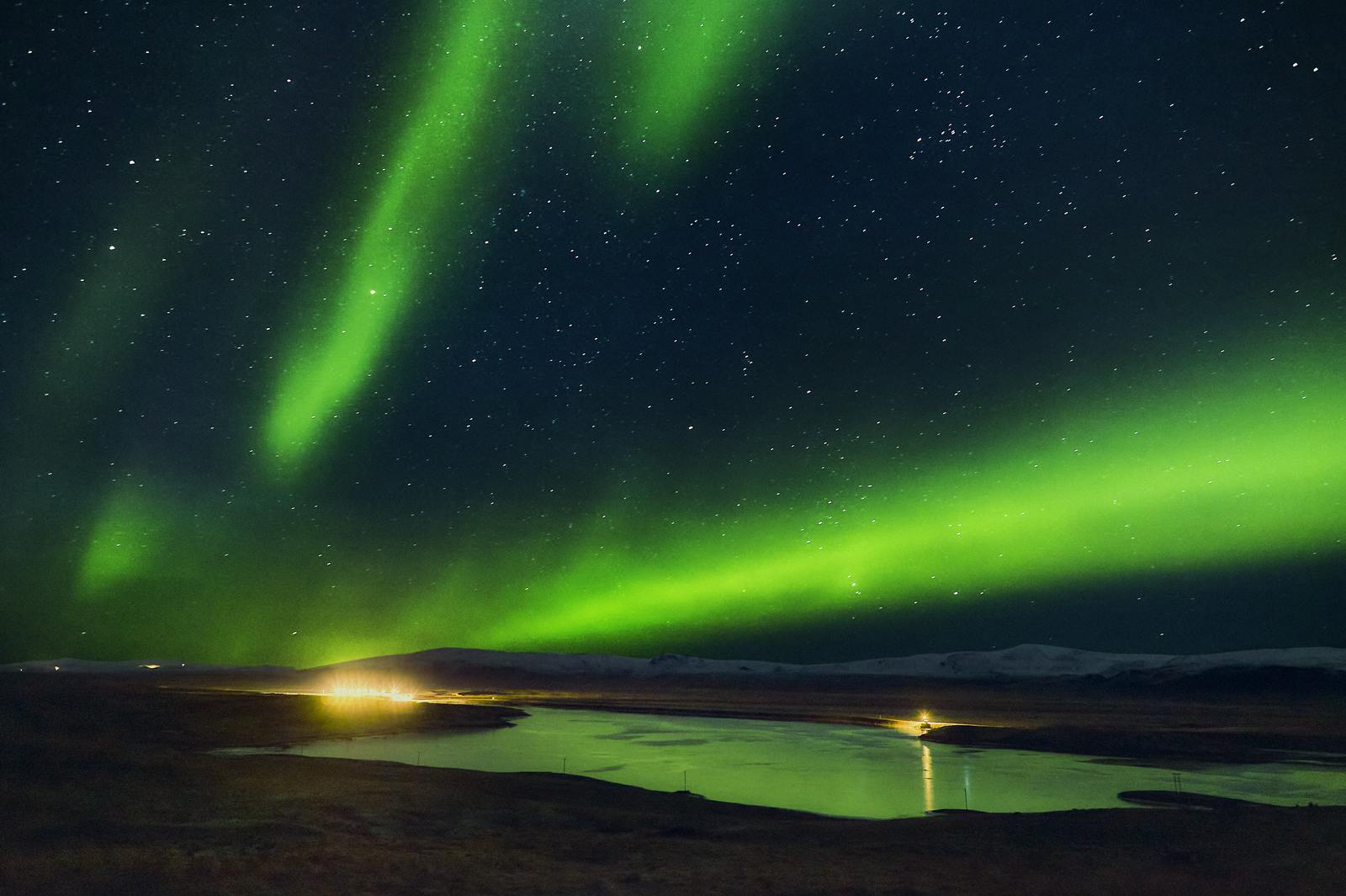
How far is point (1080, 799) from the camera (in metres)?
30.6

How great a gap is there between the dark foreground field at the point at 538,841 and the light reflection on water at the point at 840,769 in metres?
4.37

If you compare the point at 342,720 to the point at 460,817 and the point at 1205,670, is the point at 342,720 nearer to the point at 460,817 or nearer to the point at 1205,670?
the point at 460,817

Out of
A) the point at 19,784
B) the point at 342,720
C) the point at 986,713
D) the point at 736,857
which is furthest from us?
the point at 986,713

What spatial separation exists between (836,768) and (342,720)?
38990 millimetres

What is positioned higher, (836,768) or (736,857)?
(736,857)

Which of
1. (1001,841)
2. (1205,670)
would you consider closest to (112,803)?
(1001,841)

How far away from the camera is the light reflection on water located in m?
30.8

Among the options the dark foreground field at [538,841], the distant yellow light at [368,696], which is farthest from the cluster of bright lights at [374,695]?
the dark foreground field at [538,841]

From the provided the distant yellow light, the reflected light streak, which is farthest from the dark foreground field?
the distant yellow light

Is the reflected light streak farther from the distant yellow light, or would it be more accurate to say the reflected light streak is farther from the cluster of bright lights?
the cluster of bright lights

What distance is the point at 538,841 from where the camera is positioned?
797 inches

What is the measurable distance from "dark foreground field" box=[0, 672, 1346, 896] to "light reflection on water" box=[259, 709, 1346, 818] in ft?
14.3

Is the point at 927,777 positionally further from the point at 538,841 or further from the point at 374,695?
the point at 374,695

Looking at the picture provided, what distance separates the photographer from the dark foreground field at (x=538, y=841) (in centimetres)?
1614
